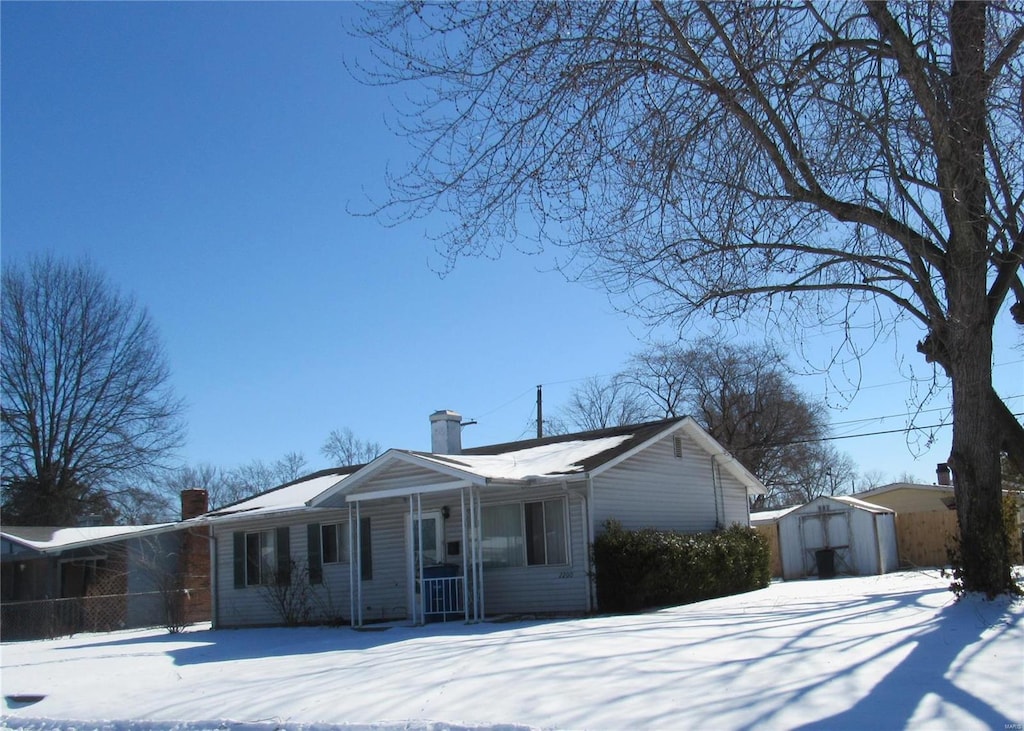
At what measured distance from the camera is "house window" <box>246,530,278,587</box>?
2267 cm

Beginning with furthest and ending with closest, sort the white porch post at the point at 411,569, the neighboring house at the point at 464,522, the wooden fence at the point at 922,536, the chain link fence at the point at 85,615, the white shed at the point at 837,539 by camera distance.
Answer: the wooden fence at the point at 922,536, the white shed at the point at 837,539, the chain link fence at the point at 85,615, the white porch post at the point at 411,569, the neighboring house at the point at 464,522

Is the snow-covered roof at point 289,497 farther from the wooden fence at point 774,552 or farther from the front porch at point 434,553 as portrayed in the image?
the wooden fence at point 774,552

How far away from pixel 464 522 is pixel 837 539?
14170 millimetres

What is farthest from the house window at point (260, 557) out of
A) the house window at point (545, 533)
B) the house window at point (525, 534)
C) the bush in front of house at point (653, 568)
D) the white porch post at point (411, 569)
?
the bush in front of house at point (653, 568)

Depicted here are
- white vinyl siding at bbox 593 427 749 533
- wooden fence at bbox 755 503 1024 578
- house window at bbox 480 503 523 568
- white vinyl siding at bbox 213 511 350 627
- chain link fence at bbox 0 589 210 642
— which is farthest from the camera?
wooden fence at bbox 755 503 1024 578

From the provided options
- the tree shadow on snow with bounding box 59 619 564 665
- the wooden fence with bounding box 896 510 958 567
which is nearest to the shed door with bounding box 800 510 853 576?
the wooden fence with bounding box 896 510 958 567

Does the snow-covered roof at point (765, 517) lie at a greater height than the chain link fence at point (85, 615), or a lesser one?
greater

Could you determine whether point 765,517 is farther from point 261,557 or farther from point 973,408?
point 973,408

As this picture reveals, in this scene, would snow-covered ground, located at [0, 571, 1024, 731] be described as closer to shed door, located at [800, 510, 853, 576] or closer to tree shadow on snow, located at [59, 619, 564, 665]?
tree shadow on snow, located at [59, 619, 564, 665]

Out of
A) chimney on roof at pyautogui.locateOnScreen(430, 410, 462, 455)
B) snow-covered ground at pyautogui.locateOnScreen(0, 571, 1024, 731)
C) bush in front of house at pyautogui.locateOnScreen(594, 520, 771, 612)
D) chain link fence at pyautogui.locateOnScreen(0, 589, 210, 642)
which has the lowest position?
chain link fence at pyautogui.locateOnScreen(0, 589, 210, 642)

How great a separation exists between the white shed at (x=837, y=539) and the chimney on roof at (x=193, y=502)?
1793 centimetres

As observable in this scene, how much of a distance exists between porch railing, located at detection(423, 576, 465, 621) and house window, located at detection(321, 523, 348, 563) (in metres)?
3.75

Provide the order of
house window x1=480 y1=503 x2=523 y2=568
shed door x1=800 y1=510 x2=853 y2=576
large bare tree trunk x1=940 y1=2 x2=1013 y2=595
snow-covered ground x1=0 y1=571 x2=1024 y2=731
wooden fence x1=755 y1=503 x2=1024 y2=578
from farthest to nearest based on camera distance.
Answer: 1. wooden fence x1=755 y1=503 x2=1024 y2=578
2. shed door x1=800 y1=510 x2=853 y2=576
3. house window x1=480 y1=503 x2=523 y2=568
4. large bare tree trunk x1=940 y1=2 x2=1013 y2=595
5. snow-covered ground x1=0 y1=571 x2=1024 y2=731

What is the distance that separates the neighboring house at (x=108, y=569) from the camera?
88.5ft
